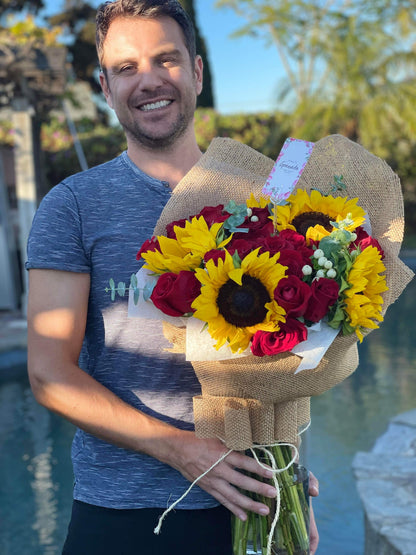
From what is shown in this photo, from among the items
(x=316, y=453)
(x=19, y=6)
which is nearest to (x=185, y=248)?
(x=316, y=453)

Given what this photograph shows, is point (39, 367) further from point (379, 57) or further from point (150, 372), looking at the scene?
point (379, 57)

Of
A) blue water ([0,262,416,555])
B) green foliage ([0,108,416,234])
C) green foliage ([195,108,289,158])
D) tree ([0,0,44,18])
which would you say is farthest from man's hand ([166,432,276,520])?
tree ([0,0,44,18])

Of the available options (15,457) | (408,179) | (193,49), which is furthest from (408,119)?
(193,49)

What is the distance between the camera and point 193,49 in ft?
5.30

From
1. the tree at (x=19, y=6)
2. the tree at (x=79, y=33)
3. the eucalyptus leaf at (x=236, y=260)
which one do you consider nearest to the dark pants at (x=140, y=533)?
the eucalyptus leaf at (x=236, y=260)

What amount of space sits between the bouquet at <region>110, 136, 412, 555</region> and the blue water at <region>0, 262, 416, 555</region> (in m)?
2.59

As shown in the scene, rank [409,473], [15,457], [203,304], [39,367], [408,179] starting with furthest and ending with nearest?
[408,179] → [15,457] → [409,473] → [39,367] → [203,304]

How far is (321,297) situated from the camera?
113 centimetres

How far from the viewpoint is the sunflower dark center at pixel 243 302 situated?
113cm

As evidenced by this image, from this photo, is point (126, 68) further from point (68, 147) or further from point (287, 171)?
point (68, 147)

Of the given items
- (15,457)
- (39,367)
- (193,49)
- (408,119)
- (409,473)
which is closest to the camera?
(39,367)

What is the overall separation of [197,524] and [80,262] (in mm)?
617

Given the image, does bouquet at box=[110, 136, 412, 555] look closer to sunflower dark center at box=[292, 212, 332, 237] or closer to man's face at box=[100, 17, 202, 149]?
sunflower dark center at box=[292, 212, 332, 237]

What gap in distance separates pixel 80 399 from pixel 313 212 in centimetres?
60
